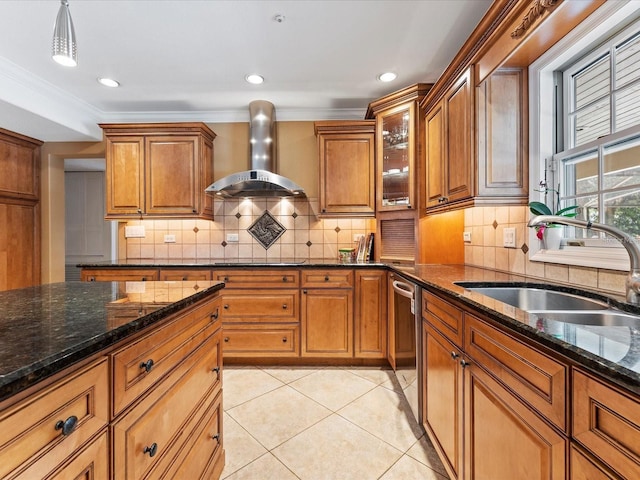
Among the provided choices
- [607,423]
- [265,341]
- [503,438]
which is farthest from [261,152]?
[607,423]

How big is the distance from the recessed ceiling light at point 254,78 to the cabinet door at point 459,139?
154 cm

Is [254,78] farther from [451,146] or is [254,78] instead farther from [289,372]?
[289,372]

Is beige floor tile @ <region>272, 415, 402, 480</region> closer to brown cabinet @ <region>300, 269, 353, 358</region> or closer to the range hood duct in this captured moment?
brown cabinet @ <region>300, 269, 353, 358</region>

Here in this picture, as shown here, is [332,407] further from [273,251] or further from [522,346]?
[273,251]

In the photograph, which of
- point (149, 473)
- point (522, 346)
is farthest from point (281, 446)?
point (522, 346)

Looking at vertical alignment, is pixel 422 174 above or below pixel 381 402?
above

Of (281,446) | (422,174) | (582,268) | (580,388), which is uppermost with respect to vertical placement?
(422,174)

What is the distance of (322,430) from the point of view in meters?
1.73

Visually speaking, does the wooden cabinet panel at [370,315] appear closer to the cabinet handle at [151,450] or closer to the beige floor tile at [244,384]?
the beige floor tile at [244,384]

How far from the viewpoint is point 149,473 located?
2.79ft

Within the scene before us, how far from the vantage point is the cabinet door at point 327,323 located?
8.33 ft

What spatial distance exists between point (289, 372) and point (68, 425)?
2062 millimetres

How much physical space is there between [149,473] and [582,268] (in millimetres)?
1903

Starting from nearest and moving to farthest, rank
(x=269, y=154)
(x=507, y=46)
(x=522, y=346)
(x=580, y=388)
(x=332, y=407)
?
(x=580, y=388), (x=522, y=346), (x=507, y=46), (x=332, y=407), (x=269, y=154)
